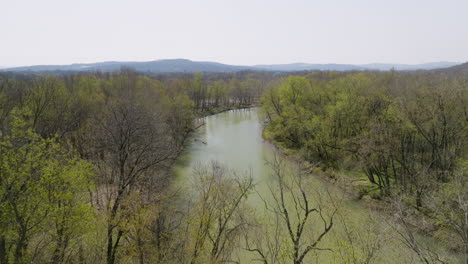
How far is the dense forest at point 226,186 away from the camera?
7.66 m

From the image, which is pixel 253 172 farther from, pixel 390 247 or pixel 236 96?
pixel 236 96

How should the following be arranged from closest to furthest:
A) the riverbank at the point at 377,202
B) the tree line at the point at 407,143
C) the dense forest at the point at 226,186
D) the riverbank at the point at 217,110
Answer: the dense forest at the point at 226,186 → the riverbank at the point at 377,202 → the tree line at the point at 407,143 → the riverbank at the point at 217,110

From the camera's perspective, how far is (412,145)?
54.3 feet

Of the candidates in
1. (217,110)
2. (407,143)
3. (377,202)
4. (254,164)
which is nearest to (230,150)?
(254,164)

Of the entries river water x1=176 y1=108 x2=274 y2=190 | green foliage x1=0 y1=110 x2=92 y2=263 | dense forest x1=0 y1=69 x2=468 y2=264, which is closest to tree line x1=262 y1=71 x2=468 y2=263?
dense forest x1=0 y1=69 x2=468 y2=264

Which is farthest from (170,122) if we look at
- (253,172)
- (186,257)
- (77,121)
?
(186,257)

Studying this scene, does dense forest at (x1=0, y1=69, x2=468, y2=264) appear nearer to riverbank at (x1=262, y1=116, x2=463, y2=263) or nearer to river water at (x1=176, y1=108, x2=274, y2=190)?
riverbank at (x1=262, y1=116, x2=463, y2=263)

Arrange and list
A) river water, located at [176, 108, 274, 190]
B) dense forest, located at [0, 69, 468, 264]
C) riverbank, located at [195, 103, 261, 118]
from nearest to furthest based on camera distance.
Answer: dense forest, located at [0, 69, 468, 264] < river water, located at [176, 108, 274, 190] < riverbank, located at [195, 103, 261, 118]

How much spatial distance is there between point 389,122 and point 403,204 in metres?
5.17

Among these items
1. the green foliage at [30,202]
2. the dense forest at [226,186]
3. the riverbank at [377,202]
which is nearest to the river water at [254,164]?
the dense forest at [226,186]

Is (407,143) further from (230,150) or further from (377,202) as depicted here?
(230,150)

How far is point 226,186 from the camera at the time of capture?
36.4 ft

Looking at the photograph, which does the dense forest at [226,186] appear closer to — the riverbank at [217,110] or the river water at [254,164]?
the river water at [254,164]

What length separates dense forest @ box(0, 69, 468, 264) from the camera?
7660mm
